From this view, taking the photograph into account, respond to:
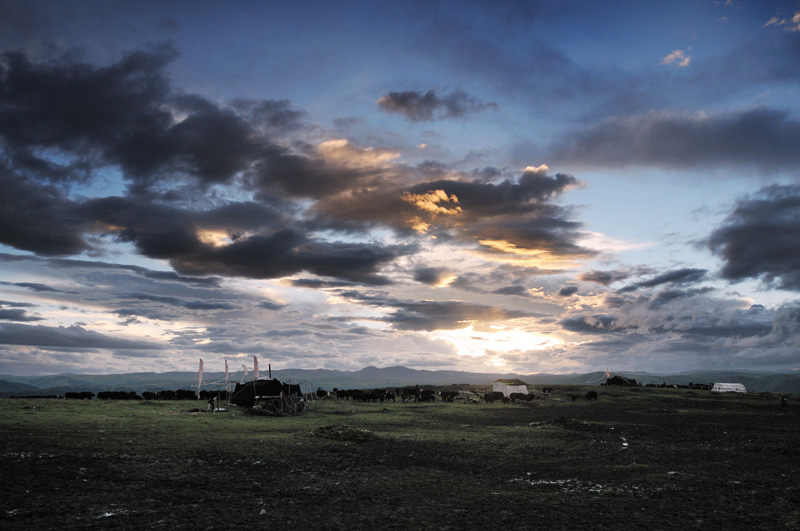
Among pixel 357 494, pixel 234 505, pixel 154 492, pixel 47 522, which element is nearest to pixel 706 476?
pixel 357 494

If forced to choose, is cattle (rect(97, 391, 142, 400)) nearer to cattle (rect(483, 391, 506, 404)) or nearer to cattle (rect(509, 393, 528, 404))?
cattle (rect(483, 391, 506, 404))

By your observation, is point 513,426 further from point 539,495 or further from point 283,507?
point 283,507

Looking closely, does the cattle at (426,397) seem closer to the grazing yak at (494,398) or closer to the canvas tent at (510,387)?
the grazing yak at (494,398)

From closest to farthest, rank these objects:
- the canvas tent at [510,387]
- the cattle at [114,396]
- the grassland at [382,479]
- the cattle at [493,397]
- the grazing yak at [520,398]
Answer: the grassland at [382,479], the cattle at [114,396], the grazing yak at [520,398], the cattle at [493,397], the canvas tent at [510,387]

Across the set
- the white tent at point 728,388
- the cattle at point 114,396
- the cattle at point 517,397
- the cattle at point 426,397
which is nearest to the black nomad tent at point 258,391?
the cattle at point 114,396

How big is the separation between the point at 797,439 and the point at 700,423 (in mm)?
10776

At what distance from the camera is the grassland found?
11.8m

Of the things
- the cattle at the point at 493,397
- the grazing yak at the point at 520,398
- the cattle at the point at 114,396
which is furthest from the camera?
the cattle at the point at 493,397

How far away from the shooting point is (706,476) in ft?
57.0

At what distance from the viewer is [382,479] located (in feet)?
54.8

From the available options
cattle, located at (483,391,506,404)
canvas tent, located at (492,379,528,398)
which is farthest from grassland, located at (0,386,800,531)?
canvas tent, located at (492,379,528,398)

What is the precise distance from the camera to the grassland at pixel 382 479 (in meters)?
11.8

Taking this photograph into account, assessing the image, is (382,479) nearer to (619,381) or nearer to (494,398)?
(494,398)

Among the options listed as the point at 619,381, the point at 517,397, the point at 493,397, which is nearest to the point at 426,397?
the point at 493,397
